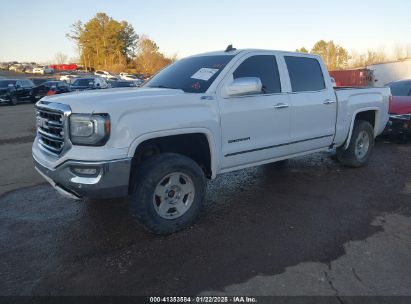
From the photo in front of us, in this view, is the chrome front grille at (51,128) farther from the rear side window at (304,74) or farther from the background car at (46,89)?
the background car at (46,89)

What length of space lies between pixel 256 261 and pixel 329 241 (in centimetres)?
89

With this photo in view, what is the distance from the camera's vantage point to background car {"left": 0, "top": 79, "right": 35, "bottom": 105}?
22.2 metres

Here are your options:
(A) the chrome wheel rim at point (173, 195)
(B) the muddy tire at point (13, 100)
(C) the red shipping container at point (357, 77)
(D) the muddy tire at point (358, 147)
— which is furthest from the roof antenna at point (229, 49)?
(C) the red shipping container at point (357, 77)

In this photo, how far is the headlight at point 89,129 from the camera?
3.27 m

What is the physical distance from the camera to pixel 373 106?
6.46 meters

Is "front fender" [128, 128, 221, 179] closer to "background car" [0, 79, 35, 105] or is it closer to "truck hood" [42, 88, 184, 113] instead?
"truck hood" [42, 88, 184, 113]

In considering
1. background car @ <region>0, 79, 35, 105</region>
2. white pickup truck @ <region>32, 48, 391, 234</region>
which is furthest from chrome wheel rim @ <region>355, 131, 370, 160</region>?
background car @ <region>0, 79, 35, 105</region>

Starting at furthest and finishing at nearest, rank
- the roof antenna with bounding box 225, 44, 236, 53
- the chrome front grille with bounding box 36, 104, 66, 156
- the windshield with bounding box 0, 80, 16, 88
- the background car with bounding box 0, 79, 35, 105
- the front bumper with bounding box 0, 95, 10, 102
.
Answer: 1. the windshield with bounding box 0, 80, 16, 88
2. the background car with bounding box 0, 79, 35, 105
3. the front bumper with bounding box 0, 95, 10, 102
4. the roof antenna with bounding box 225, 44, 236, 53
5. the chrome front grille with bounding box 36, 104, 66, 156

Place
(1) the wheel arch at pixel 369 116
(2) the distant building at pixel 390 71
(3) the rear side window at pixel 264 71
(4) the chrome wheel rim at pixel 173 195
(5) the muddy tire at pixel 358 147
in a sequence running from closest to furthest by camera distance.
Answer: (4) the chrome wheel rim at pixel 173 195 → (3) the rear side window at pixel 264 71 → (1) the wheel arch at pixel 369 116 → (5) the muddy tire at pixel 358 147 → (2) the distant building at pixel 390 71

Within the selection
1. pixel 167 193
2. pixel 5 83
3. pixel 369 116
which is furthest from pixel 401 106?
pixel 5 83

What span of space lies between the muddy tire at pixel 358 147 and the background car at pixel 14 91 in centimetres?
2169

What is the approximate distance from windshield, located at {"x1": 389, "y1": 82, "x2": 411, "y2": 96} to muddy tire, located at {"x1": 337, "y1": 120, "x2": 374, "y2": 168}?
3952mm

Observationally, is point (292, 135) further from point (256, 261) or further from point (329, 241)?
point (256, 261)

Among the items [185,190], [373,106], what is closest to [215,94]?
[185,190]
